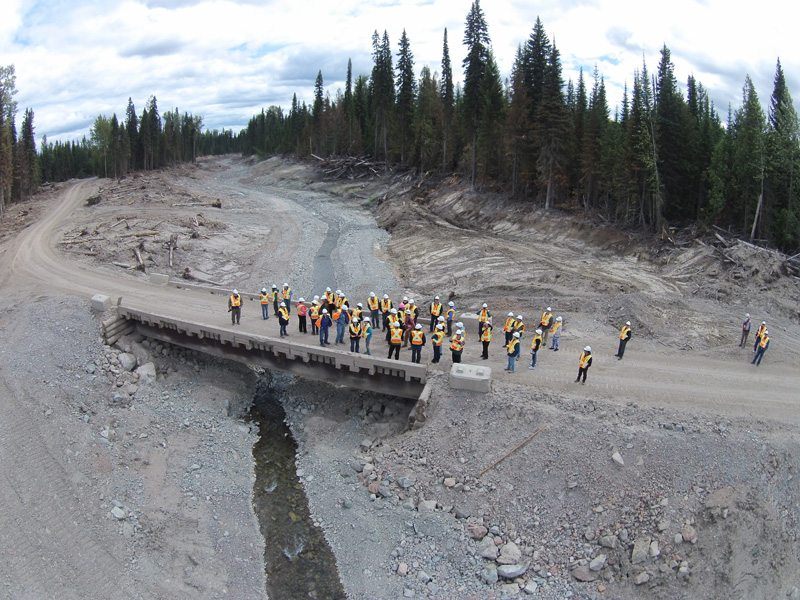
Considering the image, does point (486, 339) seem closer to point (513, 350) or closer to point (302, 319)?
point (513, 350)

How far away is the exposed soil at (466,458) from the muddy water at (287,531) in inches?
15.1

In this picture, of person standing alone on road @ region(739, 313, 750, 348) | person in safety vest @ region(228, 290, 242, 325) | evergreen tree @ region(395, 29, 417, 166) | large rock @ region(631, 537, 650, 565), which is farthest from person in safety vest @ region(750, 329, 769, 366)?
evergreen tree @ region(395, 29, 417, 166)

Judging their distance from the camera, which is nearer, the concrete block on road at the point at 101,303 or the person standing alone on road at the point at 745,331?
the person standing alone on road at the point at 745,331

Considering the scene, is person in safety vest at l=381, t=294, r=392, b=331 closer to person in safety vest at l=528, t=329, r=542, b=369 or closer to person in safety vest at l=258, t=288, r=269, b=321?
person in safety vest at l=258, t=288, r=269, b=321

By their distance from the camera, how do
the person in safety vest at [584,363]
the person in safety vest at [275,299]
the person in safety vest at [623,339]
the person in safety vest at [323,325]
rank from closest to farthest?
the person in safety vest at [584,363]
the person in safety vest at [623,339]
the person in safety vest at [323,325]
the person in safety vest at [275,299]

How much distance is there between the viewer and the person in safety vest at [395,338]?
2134cm

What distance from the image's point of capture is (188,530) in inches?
680

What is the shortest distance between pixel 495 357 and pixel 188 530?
11.7m

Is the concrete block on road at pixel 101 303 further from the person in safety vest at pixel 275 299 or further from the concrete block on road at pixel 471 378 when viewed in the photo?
the concrete block on road at pixel 471 378

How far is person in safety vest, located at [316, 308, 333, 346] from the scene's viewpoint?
2289 cm

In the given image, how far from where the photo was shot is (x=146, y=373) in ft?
82.5

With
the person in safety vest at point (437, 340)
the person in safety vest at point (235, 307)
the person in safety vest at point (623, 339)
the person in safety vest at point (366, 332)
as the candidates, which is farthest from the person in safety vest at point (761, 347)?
the person in safety vest at point (235, 307)

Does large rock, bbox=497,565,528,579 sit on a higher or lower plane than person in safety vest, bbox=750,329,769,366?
lower

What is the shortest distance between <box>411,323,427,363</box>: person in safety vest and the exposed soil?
3.67 ft
